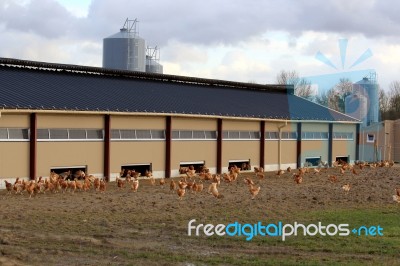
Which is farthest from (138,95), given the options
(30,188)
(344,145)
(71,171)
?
(344,145)

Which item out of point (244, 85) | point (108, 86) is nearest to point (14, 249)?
point (108, 86)

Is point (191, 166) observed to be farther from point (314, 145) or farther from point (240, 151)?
point (314, 145)

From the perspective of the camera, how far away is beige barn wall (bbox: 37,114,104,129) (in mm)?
24891

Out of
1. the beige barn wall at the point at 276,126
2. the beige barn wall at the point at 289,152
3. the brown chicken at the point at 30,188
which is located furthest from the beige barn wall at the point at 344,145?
the brown chicken at the point at 30,188

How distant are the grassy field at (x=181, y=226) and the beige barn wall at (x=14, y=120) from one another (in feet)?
11.0

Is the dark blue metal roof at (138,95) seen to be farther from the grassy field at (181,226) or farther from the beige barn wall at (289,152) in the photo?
→ the grassy field at (181,226)

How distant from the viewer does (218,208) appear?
17.6 metres

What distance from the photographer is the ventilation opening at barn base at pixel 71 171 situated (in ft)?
83.7

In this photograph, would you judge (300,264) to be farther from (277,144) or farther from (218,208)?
(277,144)

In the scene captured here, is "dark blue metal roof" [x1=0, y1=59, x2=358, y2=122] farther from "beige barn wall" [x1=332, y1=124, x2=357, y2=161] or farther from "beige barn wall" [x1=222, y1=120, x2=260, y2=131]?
"beige barn wall" [x1=332, y1=124, x2=357, y2=161]

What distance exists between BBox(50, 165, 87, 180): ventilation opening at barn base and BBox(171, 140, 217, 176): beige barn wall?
5510 mm

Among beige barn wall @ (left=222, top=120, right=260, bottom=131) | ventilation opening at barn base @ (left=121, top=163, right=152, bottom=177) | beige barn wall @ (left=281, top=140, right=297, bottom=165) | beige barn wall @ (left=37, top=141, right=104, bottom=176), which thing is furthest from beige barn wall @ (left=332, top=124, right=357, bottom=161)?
beige barn wall @ (left=37, top=141, right=104, bottom=176)

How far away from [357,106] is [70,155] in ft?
90.6

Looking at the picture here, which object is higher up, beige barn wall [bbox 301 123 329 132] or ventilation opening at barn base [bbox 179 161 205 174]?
beige barn wall [bbox 301 123 329 132]
